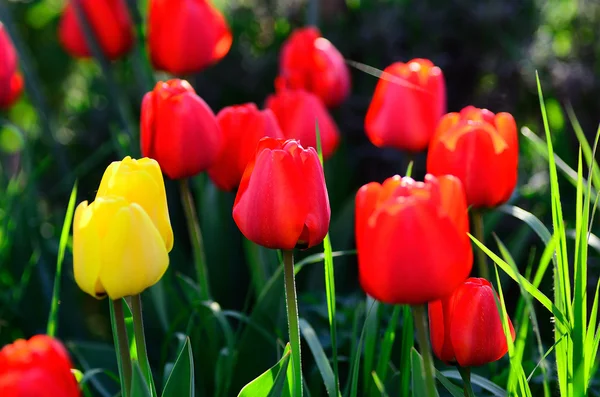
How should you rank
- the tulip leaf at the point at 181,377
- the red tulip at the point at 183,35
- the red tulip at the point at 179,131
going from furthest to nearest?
the red tulip at the point at 183,35
the red tulip at the point at 179,131
the tulip leaf at the point at 181,377

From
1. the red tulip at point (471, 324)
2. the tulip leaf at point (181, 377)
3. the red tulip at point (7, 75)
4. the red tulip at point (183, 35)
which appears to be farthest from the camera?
the red tulip at point (7, 75)

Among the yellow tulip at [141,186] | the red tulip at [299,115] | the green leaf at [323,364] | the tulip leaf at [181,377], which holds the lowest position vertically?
the green leaf at [323,364]

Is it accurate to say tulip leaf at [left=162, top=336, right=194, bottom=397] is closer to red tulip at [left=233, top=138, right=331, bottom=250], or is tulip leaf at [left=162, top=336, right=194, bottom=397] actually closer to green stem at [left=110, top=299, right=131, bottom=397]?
green stem at [left=110, top=299, right=131, bottom=397]

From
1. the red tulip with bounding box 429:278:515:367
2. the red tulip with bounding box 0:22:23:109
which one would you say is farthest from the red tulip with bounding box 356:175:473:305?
the red tulip with bounding box 0:22:23:109

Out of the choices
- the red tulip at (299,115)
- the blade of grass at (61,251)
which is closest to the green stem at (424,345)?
the blade of grass at (61,251)

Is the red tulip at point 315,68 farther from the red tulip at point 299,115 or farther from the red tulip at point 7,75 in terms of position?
the red tulip at point 7,75

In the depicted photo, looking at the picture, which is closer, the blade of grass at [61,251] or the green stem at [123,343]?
the green stem at [123,343]

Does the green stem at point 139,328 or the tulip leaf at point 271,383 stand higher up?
the green stem at point 139,328

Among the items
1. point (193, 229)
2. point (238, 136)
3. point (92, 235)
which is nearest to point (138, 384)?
point (92, 235)

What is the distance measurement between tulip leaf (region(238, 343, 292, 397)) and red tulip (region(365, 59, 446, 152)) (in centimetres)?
53

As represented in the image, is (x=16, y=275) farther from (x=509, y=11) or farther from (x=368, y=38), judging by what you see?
(x=509, y=11)

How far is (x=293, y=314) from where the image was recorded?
100cm

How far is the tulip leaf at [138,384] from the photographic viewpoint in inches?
35.1

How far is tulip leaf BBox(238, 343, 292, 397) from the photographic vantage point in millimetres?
1000
